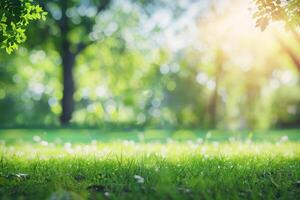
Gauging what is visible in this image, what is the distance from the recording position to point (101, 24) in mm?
33031

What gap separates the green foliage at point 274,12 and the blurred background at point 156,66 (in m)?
13.4

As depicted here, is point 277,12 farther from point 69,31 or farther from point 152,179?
point 69,31

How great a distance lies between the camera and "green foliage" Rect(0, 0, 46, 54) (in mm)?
5754

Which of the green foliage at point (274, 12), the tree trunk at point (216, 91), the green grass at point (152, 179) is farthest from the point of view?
the tree trunk at point (216, 91)

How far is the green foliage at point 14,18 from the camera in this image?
5.75 metres

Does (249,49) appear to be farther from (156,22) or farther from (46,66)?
(46,66)

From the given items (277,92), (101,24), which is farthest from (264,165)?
(277,92)

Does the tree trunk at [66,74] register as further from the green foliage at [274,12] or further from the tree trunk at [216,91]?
the green foliage at [274,12]

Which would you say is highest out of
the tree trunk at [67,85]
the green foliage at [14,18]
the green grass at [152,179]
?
the tree trunk at [67,85]

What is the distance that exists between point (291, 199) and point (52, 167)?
310 cm

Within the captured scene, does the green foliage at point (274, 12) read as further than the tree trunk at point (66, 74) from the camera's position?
No

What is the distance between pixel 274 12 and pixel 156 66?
43552 mm

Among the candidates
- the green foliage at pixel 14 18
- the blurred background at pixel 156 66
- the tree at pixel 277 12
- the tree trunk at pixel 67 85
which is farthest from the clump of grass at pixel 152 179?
the tree trunk at pixel 67 85

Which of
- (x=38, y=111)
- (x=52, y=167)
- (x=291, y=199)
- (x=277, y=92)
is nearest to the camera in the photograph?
(x=291, y=199)
